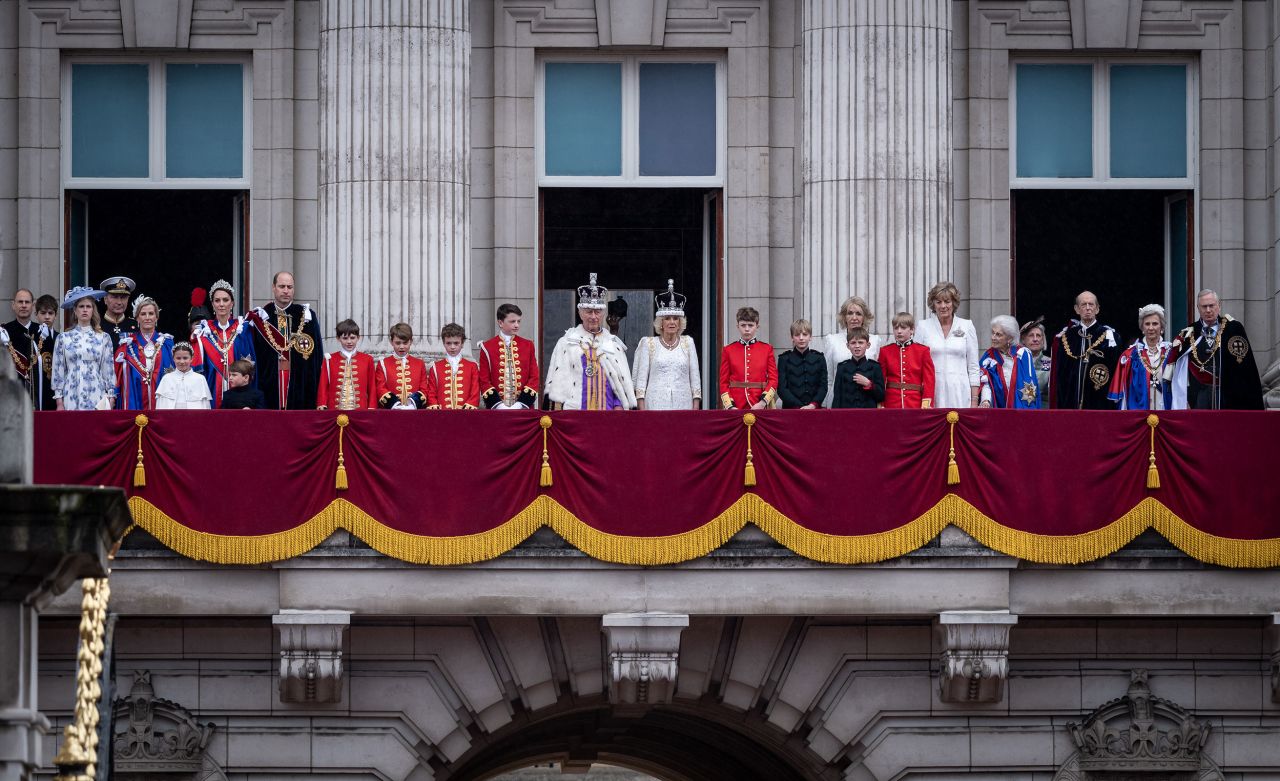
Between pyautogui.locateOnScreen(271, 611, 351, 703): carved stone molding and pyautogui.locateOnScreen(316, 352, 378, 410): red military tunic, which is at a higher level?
pyautogui.locateOnScreen(316, 352, 378, 410): red military tunic

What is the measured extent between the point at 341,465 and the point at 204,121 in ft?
25.5

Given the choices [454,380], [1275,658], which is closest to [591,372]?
[454,380]

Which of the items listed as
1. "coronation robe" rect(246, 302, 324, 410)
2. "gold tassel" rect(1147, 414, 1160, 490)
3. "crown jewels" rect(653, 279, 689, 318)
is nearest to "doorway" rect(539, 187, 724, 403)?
"crown jewels" rect(653, 279, 689, 318)

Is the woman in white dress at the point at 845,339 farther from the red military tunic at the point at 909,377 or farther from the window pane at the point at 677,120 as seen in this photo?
the window pane at the point at 677,120

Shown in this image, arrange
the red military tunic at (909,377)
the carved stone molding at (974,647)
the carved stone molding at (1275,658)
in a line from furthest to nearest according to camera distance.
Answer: the red military tunic at (909,377) < the carved stone molding at (1275,658) < the carved stone molding at (974,647)

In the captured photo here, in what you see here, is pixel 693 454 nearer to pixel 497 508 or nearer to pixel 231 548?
pixel 497 508

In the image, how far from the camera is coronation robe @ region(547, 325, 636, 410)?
30812mm

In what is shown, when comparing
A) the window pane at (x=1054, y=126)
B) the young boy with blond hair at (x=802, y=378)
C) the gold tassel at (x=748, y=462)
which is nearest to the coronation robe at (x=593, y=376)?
the young boy with blond hair at (x=802, y=378)

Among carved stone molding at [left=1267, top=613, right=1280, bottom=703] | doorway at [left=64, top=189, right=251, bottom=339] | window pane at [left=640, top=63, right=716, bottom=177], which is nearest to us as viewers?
carved stone molding at [left=1267, top=613, right=1280, bottom=703]

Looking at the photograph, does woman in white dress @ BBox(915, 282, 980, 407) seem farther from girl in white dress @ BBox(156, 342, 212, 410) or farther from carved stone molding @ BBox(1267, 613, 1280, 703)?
girl in white dress @ BBox(156, 342, 212, 410)

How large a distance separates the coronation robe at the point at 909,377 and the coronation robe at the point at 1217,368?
110 inches

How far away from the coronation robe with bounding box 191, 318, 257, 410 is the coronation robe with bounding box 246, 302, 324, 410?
0.19 meters

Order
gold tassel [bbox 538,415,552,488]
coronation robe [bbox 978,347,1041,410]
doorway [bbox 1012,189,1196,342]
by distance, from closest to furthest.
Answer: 1. gold tassel [bbox 538,415,552,488]
2. coronation robe [bbox 978,347,1041,410]
3. doorway [bbox 1012,189,1196,342]

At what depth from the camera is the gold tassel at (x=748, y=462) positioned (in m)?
29.2
